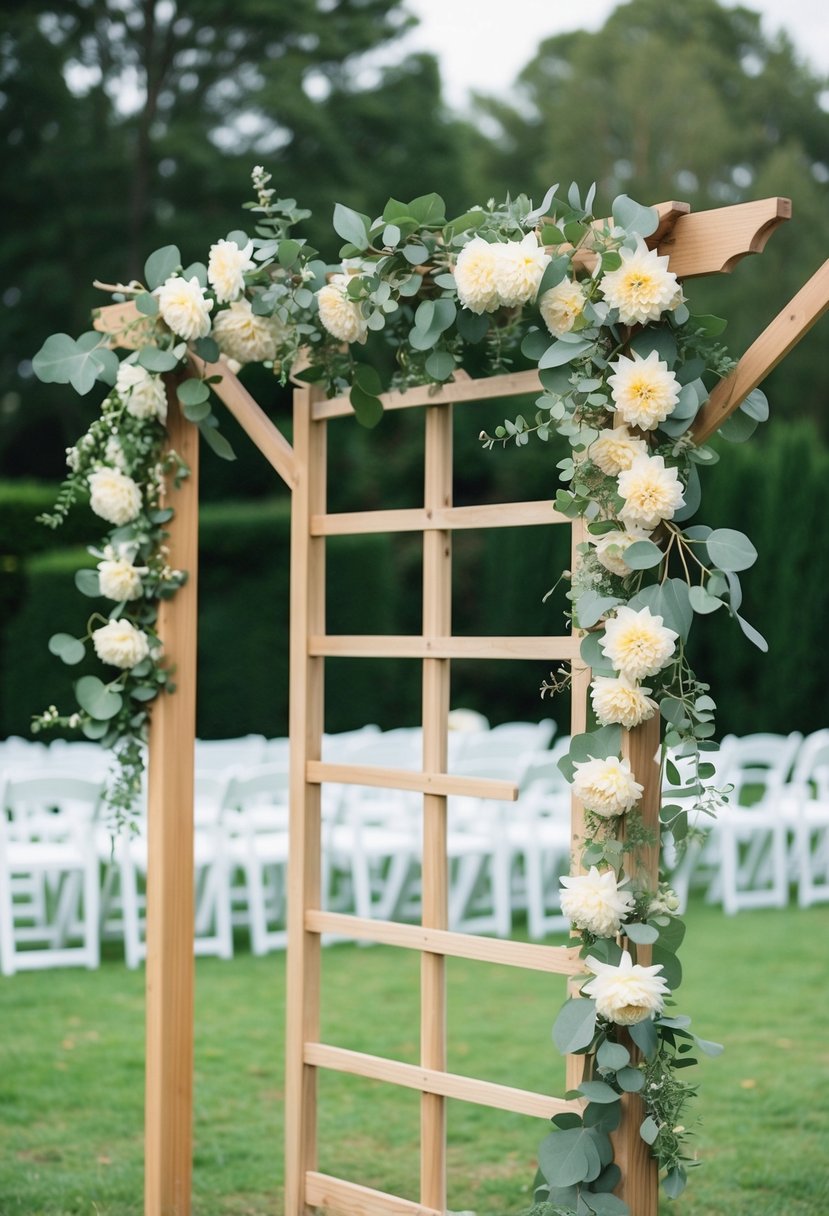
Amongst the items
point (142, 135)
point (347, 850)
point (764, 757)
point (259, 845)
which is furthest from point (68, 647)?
point (142, 135)

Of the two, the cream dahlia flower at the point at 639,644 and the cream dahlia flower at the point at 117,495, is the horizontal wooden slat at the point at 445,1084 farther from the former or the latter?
the cream dahlia flower at the point at 117,495

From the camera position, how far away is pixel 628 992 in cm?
302

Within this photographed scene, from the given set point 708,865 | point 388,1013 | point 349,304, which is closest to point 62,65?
point 708,865

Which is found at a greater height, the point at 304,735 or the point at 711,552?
the point at 711,552

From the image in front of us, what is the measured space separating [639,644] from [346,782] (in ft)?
3.47

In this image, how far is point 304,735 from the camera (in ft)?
13.1

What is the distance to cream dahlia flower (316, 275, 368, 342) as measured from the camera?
3549mm

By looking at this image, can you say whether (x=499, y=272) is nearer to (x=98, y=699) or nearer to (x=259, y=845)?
(x=98, y=699)

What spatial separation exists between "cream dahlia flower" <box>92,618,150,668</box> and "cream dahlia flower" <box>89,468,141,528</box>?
30 centimetres

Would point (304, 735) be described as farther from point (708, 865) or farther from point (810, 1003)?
point (708, 865)

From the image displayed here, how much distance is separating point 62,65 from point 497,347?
54.0 feet

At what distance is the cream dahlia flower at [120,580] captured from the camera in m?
4.10

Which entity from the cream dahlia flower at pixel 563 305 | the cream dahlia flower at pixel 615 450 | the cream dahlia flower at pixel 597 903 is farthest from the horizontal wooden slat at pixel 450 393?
the cream dahlia flower at pixel 597 903

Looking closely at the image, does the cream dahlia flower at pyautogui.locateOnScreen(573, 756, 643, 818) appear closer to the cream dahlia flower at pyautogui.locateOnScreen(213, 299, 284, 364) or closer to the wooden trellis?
the wooden trellis
